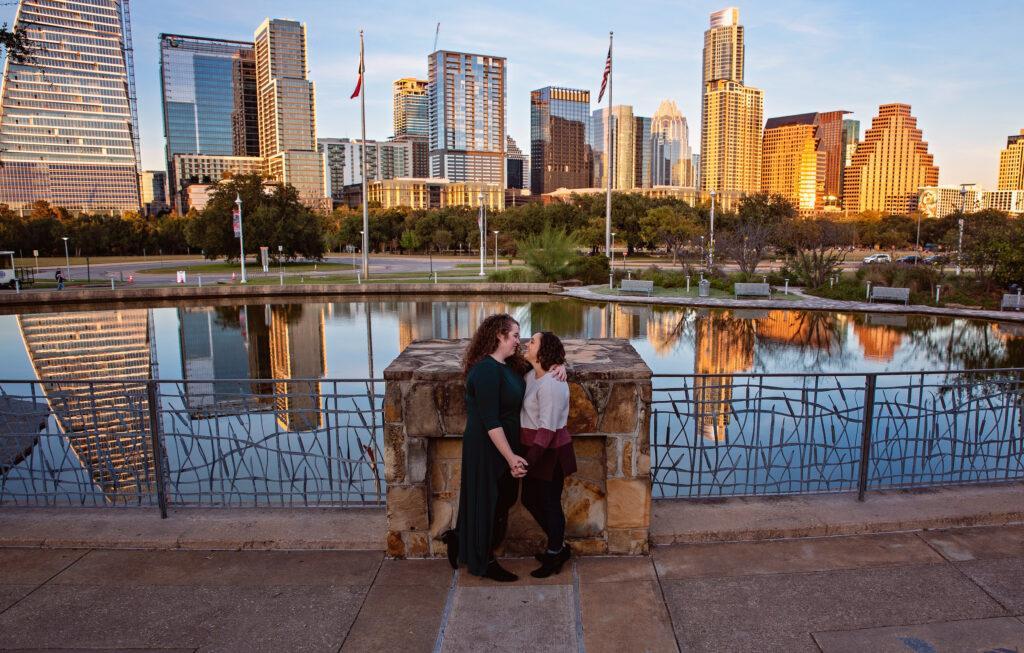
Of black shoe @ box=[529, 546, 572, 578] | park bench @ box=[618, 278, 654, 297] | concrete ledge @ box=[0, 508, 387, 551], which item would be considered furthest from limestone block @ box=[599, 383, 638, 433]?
park bench @ box=[618, 278, 654, 297]

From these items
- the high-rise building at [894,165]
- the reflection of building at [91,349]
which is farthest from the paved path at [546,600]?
the high-rise building at [894,165]

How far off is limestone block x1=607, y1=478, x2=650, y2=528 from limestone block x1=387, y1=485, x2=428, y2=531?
3.86 ft

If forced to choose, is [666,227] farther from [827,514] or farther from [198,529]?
[198,529]

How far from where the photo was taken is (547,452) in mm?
4102

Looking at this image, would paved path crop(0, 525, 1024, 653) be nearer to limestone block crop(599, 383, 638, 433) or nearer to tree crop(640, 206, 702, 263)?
limestone block crop(599, 383, 638, 433)

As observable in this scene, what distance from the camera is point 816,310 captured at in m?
30.4

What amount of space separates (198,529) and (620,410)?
302cm

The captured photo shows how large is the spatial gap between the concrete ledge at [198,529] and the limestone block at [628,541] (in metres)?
1.51

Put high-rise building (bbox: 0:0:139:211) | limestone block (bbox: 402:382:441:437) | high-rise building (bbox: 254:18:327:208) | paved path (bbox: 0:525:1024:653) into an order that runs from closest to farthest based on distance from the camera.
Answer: paved path (bbox: 0:525:1024:653) < limestone block (bbox: 402:382:441:437) < high-rise building (bbox: 0:0:139:211) < high-rise building (bbox: 254:18:327:208)

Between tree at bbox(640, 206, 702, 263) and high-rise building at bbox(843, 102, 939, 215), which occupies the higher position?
high-rise building at bbox(843, 102, 939, 215)

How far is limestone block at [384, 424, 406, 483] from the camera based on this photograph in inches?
171

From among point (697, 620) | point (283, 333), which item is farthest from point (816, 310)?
point (697, 620)

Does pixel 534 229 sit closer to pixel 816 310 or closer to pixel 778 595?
pixel 816 310

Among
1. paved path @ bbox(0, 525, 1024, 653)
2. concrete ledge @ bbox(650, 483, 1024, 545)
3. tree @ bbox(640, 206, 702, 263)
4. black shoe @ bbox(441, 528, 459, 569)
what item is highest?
tree @ bbox(640, 206, 702, 263)
